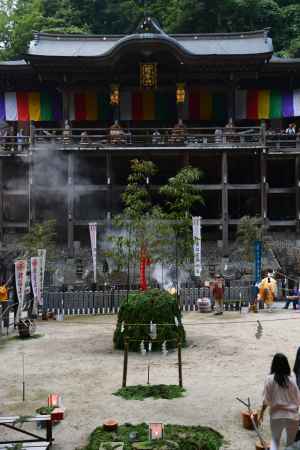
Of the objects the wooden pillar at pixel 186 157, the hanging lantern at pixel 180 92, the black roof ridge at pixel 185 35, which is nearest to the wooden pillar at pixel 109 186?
the wooden pillar at pixel 186 157

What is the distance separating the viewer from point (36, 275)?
53.9 ft

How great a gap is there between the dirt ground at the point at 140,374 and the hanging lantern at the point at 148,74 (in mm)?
14368

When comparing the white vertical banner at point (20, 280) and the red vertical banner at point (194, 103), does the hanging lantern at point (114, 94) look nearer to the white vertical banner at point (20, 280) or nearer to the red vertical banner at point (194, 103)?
the red vertical banner at point (194, 103)

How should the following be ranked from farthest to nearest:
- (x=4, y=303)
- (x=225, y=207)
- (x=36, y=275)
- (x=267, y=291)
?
(x=225, y=207), (x=267, y=291), (x=36, y=275), (x=4, y=303)

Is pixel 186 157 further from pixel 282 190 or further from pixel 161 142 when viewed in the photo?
pixel 282 190

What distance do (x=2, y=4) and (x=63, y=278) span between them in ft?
126

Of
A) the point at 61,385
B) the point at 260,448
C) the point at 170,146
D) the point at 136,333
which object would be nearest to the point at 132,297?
the point at 136,333

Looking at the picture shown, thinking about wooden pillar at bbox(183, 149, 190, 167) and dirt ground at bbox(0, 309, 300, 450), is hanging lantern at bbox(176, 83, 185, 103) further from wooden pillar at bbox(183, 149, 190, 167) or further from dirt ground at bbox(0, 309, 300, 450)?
dirt ground at bbox(0, 309, 300, 450)

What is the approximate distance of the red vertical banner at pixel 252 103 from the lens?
28062mm

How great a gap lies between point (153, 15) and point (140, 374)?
42.0m

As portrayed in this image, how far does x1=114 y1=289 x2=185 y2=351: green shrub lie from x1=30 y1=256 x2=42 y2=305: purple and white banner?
4.81 metres

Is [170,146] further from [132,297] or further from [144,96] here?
[132,297]

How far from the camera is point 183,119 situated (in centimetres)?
2800

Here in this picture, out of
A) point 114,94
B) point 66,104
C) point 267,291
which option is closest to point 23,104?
point 66,104
